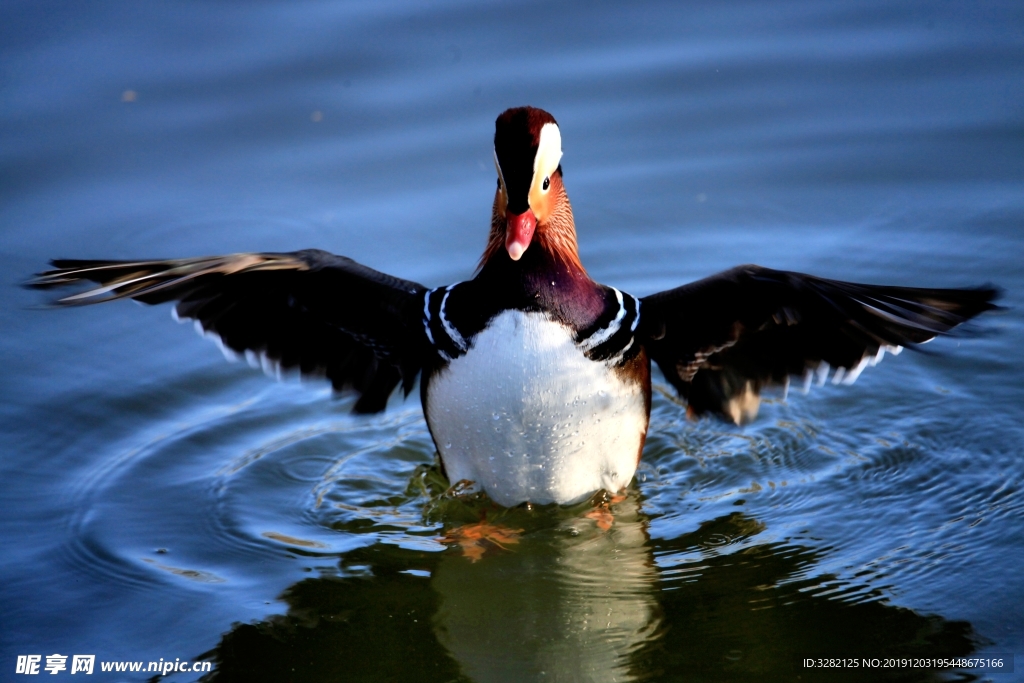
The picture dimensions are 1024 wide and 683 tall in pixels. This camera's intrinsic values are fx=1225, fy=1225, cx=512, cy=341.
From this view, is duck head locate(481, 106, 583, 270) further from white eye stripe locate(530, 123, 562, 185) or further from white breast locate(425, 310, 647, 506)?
white breast locate(425, 310, 647, 506)

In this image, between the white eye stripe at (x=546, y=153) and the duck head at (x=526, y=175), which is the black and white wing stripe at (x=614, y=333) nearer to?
the duck head at (x=526, y=175)

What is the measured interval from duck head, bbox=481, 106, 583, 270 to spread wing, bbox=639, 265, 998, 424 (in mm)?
578

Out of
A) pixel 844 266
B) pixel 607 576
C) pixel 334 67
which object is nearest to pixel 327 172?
pixel 334 67

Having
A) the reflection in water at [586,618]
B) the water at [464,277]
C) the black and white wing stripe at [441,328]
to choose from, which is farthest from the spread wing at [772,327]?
the black and white wing stripe at [441,328]

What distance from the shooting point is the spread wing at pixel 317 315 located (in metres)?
5.20

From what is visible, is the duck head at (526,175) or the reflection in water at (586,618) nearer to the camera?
the reflection in water at (586,618)

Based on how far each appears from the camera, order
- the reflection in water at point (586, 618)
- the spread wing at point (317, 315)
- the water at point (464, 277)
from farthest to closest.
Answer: the spread wing at point (317, 315), the water at point (464, 277), the reflection in water at point (586, 618)

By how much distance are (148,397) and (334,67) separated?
3.44 metres

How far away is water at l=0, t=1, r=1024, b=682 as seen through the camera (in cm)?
480

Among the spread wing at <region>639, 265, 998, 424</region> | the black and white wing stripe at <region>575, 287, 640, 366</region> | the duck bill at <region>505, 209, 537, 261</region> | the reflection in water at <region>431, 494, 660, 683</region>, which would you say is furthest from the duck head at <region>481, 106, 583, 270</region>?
the reflection in water at <region>431, 494, 660, 683</region>

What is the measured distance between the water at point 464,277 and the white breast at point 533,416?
0.96 ft

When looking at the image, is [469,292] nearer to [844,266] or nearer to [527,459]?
[527,459]

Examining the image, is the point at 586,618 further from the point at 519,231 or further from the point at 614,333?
the point at 519,231

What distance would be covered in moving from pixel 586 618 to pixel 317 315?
1.82m
